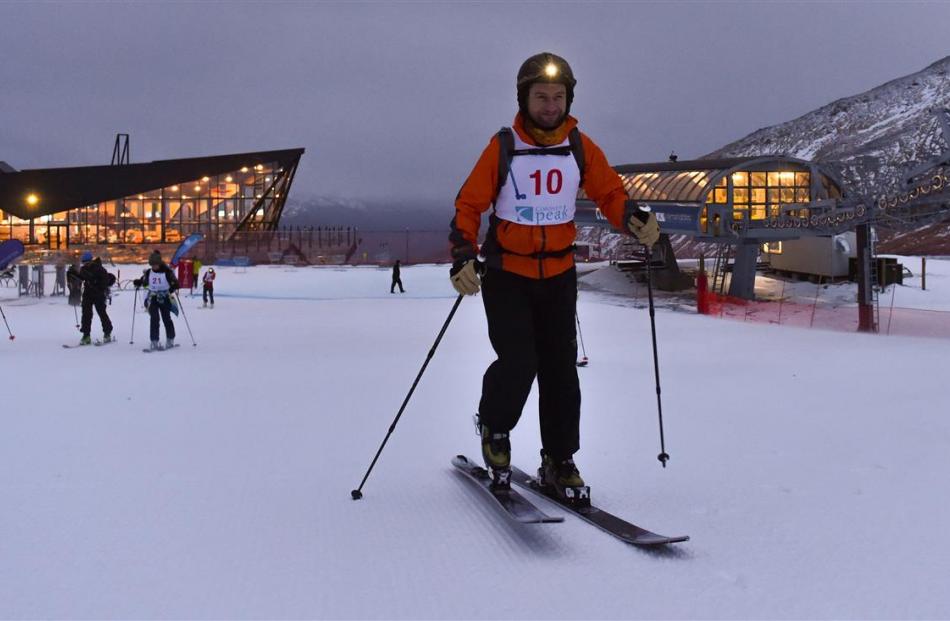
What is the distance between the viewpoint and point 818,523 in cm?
338

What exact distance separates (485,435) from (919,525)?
2.05m

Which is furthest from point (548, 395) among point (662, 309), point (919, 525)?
point (662, 309)

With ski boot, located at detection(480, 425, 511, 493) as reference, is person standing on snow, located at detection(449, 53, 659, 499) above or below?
above

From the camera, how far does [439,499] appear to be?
3.79 m

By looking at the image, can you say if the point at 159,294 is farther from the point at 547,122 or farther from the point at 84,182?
the point at 84,182

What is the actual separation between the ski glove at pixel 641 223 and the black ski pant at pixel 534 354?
1.24ft

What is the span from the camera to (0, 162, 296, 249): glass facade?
183 feet

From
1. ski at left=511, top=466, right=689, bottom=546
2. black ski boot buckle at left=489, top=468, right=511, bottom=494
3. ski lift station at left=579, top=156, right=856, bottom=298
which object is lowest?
ski at left=511, top=466, right=689, bottom=546

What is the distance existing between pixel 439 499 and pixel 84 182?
2306 inches

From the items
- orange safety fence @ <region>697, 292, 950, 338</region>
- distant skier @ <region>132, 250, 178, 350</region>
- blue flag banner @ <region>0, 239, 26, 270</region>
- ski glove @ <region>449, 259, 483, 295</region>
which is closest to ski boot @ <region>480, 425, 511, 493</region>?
ski glove @ <region>449, 259, 483, 295</region>

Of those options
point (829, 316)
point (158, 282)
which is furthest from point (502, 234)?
point (829, 316)

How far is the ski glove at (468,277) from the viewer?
3533mm

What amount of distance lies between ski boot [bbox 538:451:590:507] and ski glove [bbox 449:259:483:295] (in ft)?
3.24

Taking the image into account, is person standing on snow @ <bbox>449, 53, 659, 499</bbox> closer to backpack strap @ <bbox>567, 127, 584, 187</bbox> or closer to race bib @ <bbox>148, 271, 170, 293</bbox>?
backpack strap @ <bbox>567, 127, 584, 187</bbox>
